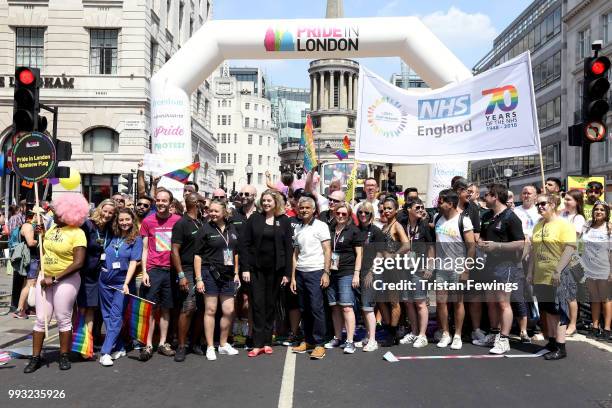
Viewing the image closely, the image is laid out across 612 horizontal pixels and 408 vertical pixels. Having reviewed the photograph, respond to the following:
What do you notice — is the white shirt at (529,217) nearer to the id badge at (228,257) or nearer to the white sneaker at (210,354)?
the id badge at (228,257)

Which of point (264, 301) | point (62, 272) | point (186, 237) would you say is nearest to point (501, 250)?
point (264, 301)

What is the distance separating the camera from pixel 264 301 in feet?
25.6

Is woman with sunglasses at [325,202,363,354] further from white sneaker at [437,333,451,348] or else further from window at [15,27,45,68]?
window at [15,27,45,68]

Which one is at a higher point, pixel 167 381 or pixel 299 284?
pixel 299 284

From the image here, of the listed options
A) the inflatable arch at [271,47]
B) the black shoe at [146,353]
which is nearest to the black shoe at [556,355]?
the black shoe at [146,353]

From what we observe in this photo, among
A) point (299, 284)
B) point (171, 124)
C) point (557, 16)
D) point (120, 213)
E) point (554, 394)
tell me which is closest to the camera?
point (554, 394)

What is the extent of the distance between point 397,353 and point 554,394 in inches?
85.6

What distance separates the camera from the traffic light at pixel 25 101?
891 centimetres

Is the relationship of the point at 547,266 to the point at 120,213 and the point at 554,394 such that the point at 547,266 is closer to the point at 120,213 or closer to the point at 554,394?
the point at 554,394

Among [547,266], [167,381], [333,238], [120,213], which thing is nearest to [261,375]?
[167,381]

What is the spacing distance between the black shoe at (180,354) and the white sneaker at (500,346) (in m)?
3.79

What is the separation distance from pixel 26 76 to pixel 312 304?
5.39 metres

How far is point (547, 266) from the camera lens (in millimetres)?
7453

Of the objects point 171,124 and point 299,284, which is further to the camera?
point 171,124
